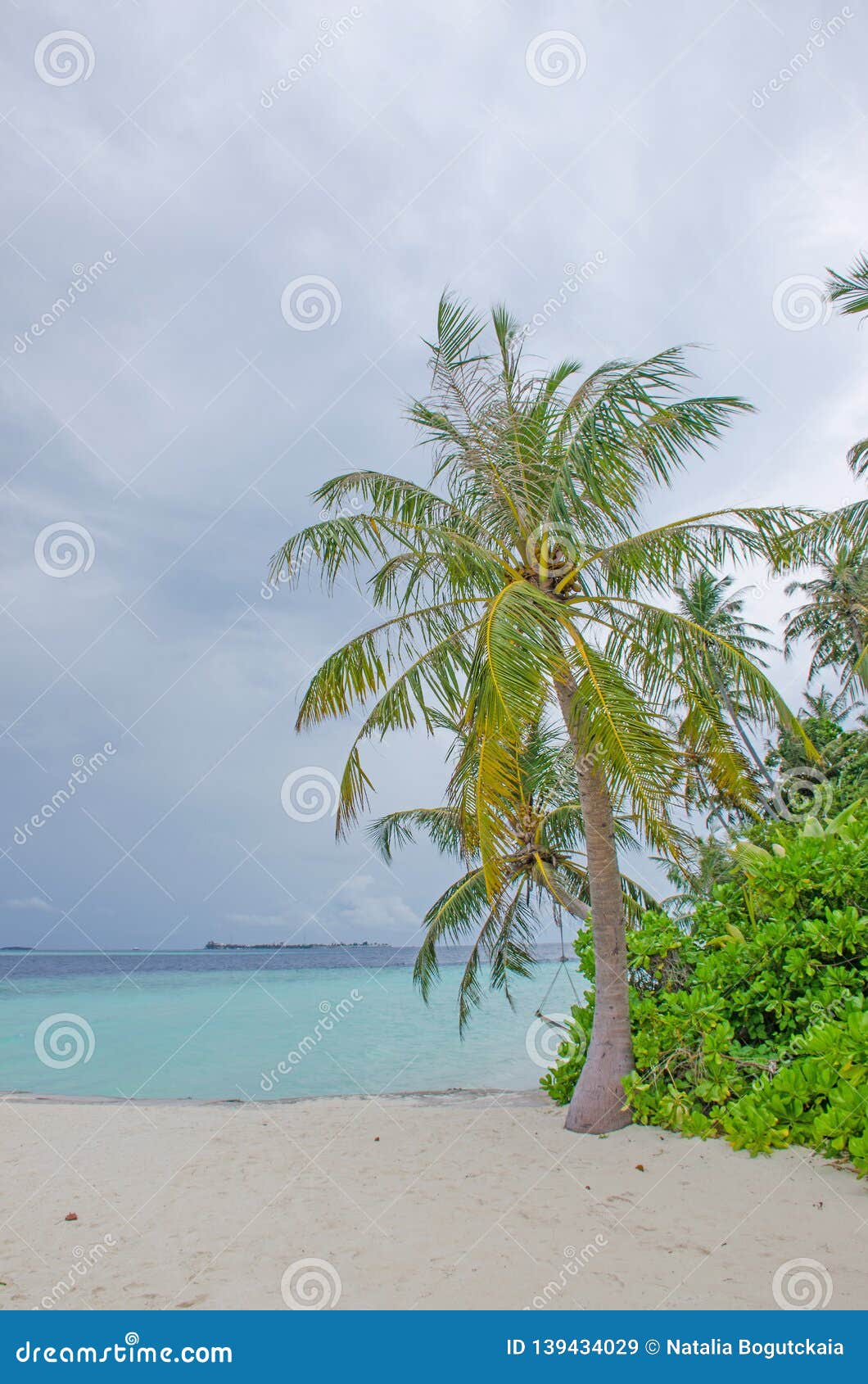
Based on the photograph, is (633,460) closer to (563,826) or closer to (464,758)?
(464,758)

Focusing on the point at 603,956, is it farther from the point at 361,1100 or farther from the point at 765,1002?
the point at 361,1100

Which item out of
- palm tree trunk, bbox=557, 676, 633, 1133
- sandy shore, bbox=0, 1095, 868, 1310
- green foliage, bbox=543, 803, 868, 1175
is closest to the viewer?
sandy shore, bbox=0, 1095, 868, 1310

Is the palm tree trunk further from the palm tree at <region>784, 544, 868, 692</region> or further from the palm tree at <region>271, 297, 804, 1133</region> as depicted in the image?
the palm tree at <region>784, 544, 868, 692</region>

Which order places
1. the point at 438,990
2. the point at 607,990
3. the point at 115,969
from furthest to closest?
the point at 115,969 < the point at 438,990 < the point at 607,990

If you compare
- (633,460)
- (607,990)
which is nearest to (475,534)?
(633,460)

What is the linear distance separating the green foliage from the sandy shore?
31 centimetres

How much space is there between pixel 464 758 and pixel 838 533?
18.9 ft

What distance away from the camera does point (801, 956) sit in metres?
6.32

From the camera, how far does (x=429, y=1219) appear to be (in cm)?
496

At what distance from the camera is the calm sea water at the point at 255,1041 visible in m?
15.7

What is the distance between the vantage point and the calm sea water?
15711 millimetres

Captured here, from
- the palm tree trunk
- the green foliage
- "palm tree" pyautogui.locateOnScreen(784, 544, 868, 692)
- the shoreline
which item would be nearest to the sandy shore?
the green foliage

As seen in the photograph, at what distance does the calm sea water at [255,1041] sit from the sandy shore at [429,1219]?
7061 mm

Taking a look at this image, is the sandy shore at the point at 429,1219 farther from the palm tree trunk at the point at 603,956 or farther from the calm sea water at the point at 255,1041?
the calm sea water at the point at 255,1041
